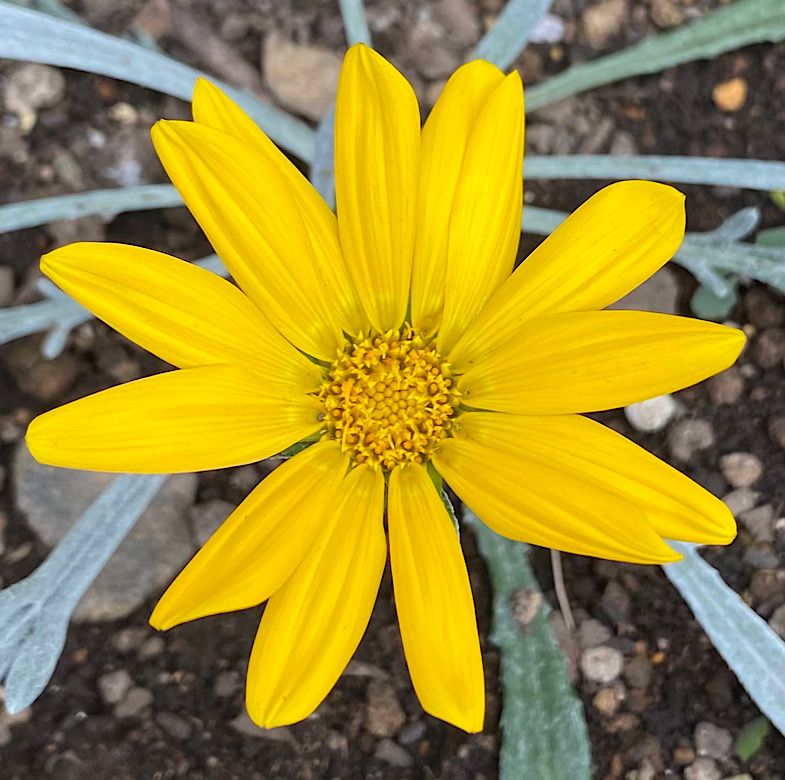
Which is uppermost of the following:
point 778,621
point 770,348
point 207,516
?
point 770,348

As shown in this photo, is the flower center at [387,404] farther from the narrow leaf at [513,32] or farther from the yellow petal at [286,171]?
the narrow leaf at [513,32]

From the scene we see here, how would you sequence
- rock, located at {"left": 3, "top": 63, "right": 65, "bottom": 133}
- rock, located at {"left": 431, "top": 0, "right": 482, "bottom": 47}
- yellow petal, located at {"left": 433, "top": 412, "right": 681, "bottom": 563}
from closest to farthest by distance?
yellow petal, located at {"left": 433, "top": 412, "right": 681, "bottom": 563}
rock, located at {"left": 3, "top": 63, "right": 65, "bottom": 133}
rock, located at {"left": 431, "top": 0, "right": 482, "bottom": 47}

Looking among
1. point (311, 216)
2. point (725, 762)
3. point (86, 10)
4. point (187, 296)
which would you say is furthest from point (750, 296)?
point (86, 10)

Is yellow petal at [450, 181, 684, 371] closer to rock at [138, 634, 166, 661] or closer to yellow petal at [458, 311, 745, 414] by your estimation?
yellow petal at [458, 311, 745, 414]

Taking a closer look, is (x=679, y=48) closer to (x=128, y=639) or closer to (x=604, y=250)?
(x=604, y=250)

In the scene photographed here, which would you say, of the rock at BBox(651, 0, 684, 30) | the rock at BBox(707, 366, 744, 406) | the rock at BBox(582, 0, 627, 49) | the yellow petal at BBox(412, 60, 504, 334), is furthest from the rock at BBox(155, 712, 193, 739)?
the rock at BBox(651, 0, 684, 30)

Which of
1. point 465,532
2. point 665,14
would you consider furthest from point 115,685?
point 665,14

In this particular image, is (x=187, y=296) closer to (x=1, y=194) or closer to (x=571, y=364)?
(x=571, y=364)

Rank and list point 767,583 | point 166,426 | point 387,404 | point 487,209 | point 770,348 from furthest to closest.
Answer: point 770,348
point 767,583
point 387,404
point 487,209
point 166,426
